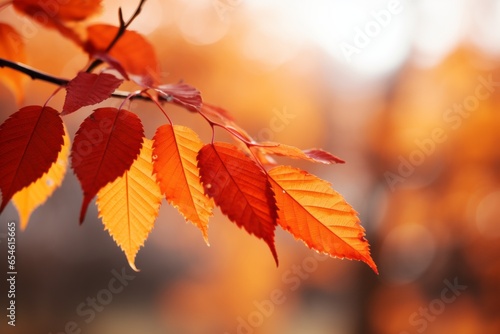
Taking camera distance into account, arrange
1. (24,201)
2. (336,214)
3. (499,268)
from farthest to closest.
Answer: (499,268) → (24,201) → (336,214)

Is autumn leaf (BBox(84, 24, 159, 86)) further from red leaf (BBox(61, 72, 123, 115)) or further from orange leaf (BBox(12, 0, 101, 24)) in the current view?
red leaf (BBox(61, 72, 123, 115))

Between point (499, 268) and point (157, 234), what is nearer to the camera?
point (499, 268)

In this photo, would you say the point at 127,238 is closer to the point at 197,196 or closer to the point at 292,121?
the point at 197,196

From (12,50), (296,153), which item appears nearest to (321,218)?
(296,153)

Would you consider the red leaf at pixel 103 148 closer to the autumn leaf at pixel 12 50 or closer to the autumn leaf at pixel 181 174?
the autumn leaf at pixel 181 174

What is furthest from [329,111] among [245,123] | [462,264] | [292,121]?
[462,264]

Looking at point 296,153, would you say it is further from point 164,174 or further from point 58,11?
point 58,11
